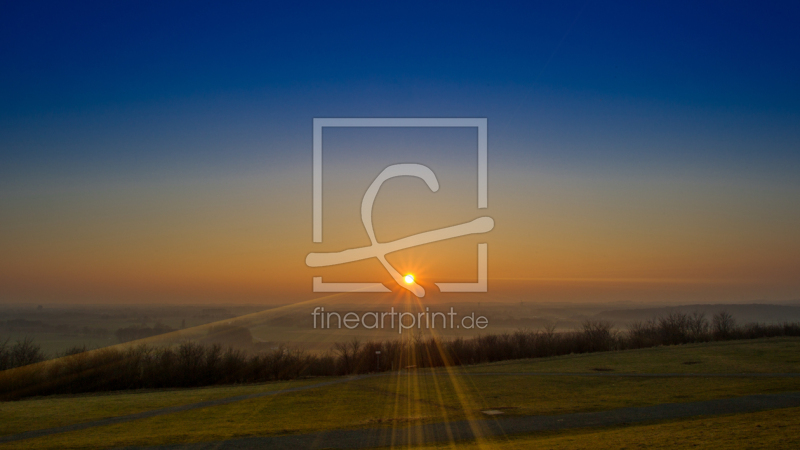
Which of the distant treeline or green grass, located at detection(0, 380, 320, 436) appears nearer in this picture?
green grass, located at detection(0, 380, 320, 436)

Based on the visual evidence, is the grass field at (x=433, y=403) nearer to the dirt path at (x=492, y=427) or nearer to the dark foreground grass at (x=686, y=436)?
the dark foreground grass at (x=686, y=436)

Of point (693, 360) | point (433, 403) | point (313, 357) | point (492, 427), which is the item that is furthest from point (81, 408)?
point (693, 360)

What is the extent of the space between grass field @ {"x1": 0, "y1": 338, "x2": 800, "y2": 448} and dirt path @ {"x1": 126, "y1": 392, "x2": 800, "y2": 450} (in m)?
0.59

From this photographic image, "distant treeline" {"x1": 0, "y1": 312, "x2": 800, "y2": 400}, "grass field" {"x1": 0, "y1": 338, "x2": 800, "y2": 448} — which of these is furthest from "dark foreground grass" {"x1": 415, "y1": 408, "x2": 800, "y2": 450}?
"distant treeline" {"x1": 0, "y1": 312, "x2": 800, "y2": 400}

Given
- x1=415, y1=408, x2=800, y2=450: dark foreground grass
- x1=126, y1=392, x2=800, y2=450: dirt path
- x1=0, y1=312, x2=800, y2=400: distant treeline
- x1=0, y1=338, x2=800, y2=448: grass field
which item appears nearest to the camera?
x1=415, y1=408, x2=800, y2=450: dark foreground grass

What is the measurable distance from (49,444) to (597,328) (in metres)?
27.4

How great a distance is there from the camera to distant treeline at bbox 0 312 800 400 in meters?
20.2

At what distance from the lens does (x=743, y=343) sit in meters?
24.0

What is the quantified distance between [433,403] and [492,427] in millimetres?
3403

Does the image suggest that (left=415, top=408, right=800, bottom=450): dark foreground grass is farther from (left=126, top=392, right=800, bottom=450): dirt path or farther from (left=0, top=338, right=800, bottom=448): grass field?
(left=126, top=392, right=800, bottom=450): dirt path

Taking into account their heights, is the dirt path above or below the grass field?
above

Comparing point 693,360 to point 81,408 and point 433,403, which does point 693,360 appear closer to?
point 433,403

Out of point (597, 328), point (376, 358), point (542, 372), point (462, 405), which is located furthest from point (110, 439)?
point (597, 328)

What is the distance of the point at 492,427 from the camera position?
10.5 meters
